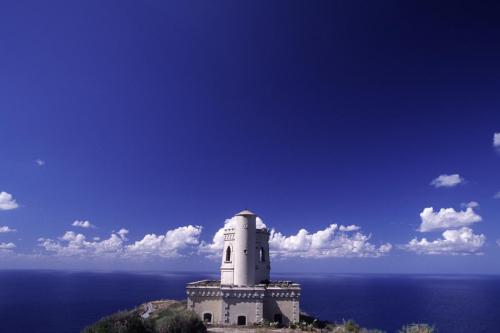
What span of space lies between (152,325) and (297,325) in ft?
57.0

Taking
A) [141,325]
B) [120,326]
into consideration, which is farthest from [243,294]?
[120,326]

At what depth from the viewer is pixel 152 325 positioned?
81.6 feet

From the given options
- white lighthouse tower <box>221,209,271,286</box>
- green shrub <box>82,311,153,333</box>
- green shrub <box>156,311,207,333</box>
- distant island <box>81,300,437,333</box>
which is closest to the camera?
green shrub <box>82,311,153,333</box>

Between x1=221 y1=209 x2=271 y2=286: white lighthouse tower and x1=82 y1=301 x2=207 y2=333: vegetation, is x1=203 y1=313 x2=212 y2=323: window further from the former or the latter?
x1=82 y1=301 x2=207 y2=333: vegetation

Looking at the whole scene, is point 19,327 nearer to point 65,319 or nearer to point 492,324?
point 65,319

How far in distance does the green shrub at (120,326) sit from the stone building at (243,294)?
13.7m

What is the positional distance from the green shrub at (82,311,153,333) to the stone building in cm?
1366

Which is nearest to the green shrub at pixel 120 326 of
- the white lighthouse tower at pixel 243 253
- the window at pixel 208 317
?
the window at pixel 208 317

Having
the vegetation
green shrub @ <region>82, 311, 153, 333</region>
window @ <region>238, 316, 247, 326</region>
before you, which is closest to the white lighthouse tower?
window @ <region>238, 316, 247, 326</region>

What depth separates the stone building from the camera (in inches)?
1417

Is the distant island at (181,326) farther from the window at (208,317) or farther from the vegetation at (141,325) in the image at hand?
the window at (208,317)

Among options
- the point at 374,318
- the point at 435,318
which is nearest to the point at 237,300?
the point at 374,318

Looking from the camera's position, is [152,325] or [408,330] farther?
[152,325]

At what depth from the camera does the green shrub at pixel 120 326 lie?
21.3m
